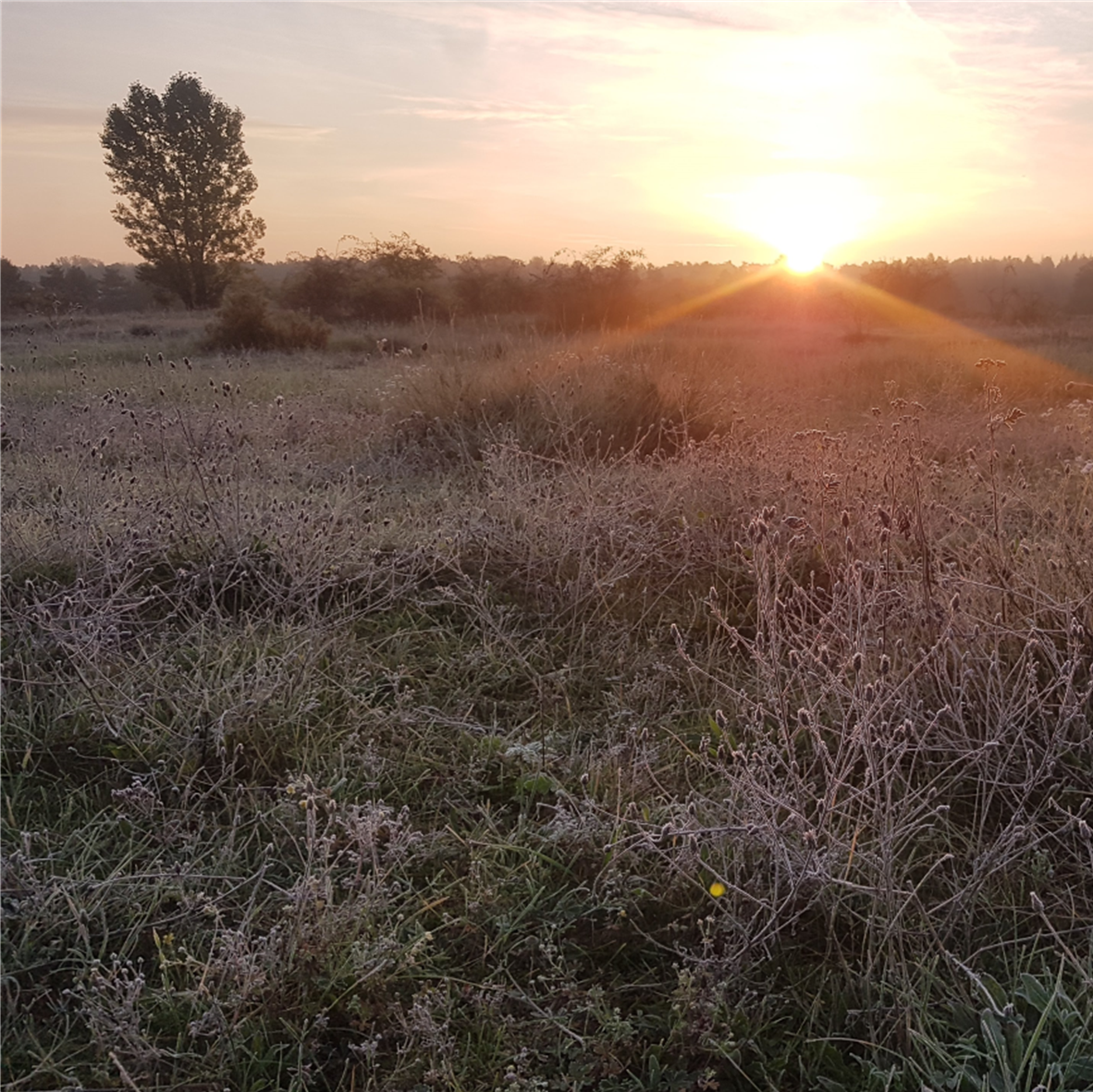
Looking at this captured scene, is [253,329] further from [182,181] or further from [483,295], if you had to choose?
[182,181]

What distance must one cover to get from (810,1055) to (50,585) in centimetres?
319

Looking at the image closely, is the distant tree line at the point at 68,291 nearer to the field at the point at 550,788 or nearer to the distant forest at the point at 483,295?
the distant forest at the point at 483,295

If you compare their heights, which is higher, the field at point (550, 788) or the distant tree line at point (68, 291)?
the distant tree line at point (68, 291)

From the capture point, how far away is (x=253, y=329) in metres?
15.0

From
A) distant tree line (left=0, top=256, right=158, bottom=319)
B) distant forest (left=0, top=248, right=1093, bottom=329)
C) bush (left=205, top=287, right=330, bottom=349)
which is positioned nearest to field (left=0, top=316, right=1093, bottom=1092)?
bush (left=205, top=287, right=330, bottom=349)

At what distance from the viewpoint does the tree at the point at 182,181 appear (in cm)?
2753

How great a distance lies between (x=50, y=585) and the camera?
3.35m

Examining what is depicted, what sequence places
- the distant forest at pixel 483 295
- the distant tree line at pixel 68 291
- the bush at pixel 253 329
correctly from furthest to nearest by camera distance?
the distant tree line at pixel 68 291
the distant forest at pixel 483 295
the bush at pixel 253 329

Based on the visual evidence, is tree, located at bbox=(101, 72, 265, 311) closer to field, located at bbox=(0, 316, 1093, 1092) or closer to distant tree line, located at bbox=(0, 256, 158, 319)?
distant tree line, located at bbox=(0, 256, 158, 319)

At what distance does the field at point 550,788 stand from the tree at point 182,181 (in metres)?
26.5

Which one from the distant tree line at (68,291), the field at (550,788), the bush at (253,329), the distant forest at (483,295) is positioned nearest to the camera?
the field at (550,788)

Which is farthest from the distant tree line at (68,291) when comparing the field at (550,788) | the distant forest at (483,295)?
the field at (550,788)

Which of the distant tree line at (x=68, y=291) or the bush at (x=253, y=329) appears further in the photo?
the distant tree line at (x=68, y=291)

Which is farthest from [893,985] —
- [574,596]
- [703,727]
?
[574,596]
